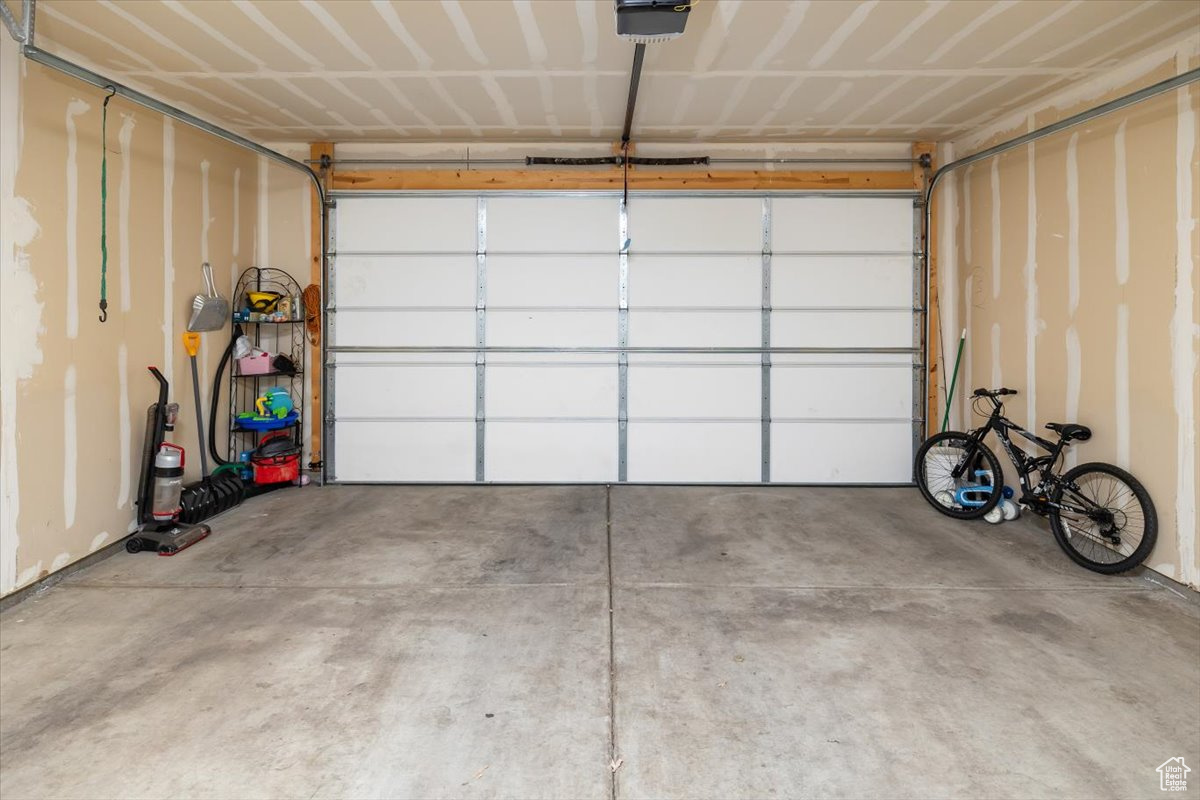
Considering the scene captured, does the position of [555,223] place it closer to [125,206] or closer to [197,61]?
[197,61]

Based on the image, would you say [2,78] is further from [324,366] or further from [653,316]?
[653,316]

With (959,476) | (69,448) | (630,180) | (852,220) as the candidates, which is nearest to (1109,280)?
(959,476)

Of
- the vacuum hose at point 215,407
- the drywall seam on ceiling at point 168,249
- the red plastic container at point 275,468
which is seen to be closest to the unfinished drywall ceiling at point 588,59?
the drywall seam on ceiling at point 168,249

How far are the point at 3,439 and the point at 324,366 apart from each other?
258 centimetres

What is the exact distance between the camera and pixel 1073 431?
3672 mm

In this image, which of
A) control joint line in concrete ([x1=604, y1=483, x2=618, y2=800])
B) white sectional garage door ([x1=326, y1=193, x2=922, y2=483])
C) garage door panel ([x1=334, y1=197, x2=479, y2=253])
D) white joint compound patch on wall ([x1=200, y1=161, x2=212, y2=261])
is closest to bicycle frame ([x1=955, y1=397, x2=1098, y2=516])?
white sectional garage door ([x1=326, y1=193, x2=922, y2=483])

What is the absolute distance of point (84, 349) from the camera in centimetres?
346

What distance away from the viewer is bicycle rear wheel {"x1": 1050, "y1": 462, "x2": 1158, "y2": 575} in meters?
3.30

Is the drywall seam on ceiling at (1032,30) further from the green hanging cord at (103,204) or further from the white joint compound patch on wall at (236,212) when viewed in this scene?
the white joint compound patch on wall at (236,212)

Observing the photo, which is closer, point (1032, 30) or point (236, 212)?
point (1032, 30)

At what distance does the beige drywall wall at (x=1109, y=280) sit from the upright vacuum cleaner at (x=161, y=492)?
223 inches

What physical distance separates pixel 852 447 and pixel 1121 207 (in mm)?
2562

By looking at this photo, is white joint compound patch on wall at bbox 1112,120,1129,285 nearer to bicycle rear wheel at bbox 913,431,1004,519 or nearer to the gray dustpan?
bicycle rear wheel at bbox 913,431,1004,519

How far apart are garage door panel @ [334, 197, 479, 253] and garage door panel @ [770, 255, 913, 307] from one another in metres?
→ 2.83
